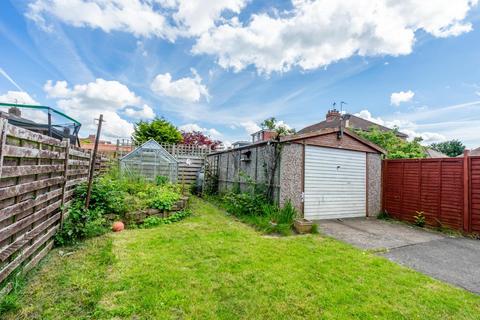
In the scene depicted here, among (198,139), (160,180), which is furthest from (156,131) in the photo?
(160,180)

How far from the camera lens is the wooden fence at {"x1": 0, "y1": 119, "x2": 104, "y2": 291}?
2.15 meters

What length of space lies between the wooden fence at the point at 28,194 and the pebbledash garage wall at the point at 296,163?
507 centimetres

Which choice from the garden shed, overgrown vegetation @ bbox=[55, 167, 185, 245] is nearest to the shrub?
overgrown vegetation @ bbox=[55, 167, 185, 245]

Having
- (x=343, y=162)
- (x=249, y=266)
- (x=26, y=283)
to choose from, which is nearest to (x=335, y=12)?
(x=343, y=162)

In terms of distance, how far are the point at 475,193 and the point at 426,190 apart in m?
1.14

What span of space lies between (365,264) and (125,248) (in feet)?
13.4

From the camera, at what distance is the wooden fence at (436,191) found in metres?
5.95

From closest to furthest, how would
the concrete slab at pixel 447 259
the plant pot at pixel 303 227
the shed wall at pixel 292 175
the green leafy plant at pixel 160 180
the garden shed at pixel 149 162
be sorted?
the concrete slab at pixel 447 259, the plant pot at pixel 303 227, the shed wall at pixel 292 175, the green leafy plant at pixel 160 180, the garden shed at pixel 149 162

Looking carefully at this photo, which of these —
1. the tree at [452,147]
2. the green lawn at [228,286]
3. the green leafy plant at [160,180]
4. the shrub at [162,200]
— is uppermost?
the tree at [452,147]

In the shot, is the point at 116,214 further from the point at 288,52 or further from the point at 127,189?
the point at 288,52

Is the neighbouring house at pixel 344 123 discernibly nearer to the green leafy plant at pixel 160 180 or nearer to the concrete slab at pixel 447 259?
the green leafy plant at pixel 160 180

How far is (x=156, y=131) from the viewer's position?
65.7 feet

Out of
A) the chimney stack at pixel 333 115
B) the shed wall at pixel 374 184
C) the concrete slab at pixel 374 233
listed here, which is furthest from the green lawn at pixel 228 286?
the chimney stack at pixel 333 115

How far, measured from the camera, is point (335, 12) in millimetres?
6727
